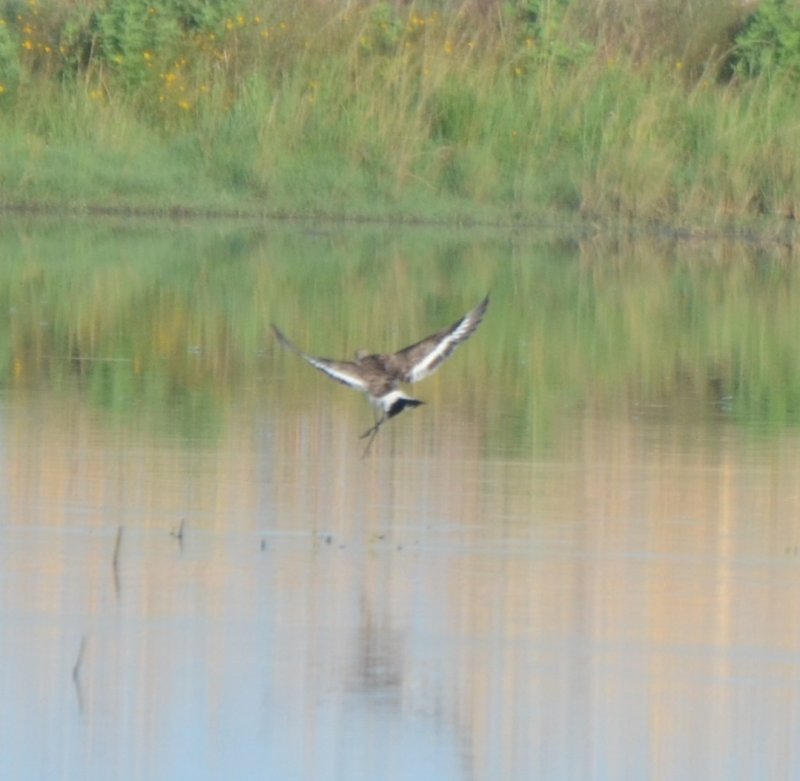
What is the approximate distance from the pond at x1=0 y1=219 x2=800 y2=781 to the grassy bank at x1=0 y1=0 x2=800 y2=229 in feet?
21.1

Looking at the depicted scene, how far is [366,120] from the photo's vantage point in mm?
21797

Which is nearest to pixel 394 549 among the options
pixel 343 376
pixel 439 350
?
pixel 343 376

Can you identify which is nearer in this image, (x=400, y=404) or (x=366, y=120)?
(x=400, y=404)

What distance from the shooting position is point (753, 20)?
24.6 m

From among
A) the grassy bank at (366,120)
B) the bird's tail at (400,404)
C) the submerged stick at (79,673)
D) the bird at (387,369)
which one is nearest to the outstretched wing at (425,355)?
the bird at (387,369)

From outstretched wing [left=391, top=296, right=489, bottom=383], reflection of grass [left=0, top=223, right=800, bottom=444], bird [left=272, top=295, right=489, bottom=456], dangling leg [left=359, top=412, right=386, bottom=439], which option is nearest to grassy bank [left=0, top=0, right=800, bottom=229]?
reflection of grass [left=0, top=223, right=800, bottom=444]

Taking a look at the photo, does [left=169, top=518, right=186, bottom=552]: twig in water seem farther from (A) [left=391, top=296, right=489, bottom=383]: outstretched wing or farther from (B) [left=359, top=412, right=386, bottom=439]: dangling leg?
(B) [left=359, top=412, right=386, bottom=439]: dangling leg

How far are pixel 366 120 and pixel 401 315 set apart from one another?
7406mm

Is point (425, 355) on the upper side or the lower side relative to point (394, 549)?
upper

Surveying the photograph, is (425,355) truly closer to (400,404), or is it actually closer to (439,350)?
(439,350)

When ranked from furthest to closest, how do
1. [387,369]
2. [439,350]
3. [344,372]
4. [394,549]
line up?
[439,350] < [387,369] < [344,372] < [394,549]

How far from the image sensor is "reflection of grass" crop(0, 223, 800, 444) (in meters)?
11.7

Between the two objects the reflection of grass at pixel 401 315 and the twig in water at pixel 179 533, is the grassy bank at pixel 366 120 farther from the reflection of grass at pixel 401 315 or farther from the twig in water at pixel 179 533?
the twig in water at pixel 179 533

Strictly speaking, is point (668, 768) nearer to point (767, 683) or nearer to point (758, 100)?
point (767, 683)
